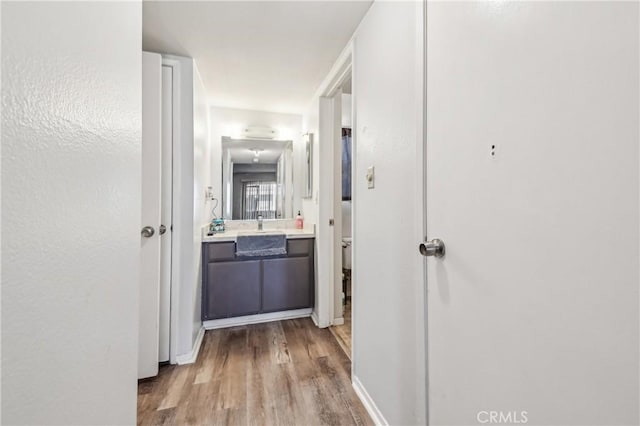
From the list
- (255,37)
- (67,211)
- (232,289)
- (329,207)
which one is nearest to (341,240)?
(329,207)

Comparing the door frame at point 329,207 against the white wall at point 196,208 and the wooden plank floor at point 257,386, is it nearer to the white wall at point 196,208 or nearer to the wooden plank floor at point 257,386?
the wooden plank floor at point 257,386

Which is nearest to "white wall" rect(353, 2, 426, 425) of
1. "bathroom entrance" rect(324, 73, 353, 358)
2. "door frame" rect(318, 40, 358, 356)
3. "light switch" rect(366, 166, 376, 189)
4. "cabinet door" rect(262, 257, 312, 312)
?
"light switch" rect(366, 166, 376, 189)

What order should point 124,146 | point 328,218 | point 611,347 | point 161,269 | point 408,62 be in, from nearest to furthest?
point 611,347
point 124,146
point 408,62
point 161,269
point 328,218

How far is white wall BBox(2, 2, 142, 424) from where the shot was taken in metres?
0.40

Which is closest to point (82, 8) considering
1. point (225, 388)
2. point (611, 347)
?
point (611, 347)

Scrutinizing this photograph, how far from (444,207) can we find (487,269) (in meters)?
0.23

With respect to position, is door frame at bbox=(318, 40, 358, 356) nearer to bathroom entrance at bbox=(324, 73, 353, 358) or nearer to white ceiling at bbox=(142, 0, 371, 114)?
bathroom entrance at bbox=(324, 73, 353, 358)

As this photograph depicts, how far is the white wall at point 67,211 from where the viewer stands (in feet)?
1.31

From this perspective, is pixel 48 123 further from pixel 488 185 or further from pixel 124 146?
pixel 488 185

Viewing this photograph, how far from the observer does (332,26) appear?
4.98 feet

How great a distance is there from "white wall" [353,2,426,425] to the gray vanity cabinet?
0.99 metres

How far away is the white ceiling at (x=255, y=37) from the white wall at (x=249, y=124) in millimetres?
505

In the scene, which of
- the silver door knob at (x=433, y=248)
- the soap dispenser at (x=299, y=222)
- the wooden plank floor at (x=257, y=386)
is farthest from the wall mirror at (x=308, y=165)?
the silver door knob at (x=433, y=248)

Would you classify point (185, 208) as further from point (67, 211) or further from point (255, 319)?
point (67, 211)
